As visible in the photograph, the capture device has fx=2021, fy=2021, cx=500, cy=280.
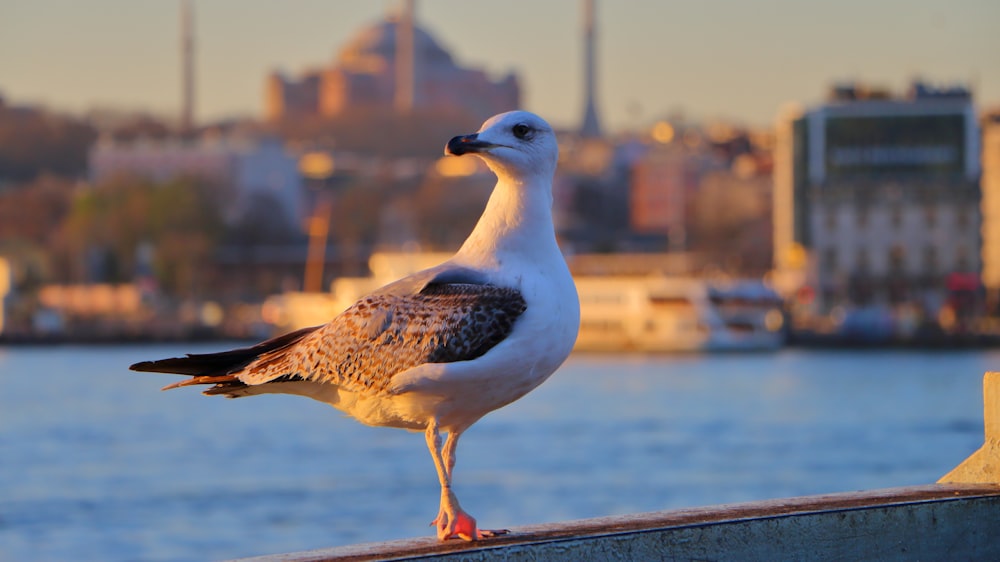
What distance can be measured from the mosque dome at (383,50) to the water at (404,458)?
89112 mm

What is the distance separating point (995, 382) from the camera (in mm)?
5227

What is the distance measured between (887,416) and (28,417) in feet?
41.6

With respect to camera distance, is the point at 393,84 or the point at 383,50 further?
the point at 383,50

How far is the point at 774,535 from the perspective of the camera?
4.74 m

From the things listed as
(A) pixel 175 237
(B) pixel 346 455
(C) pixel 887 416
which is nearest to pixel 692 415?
(C) pixel 887 416

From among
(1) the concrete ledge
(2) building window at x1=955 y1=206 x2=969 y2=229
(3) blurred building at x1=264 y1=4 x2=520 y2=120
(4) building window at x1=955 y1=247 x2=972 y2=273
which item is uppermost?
(3) blurred building at x1=264 y1=4 x2=520 y2=120

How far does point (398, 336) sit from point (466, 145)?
1.44 feet

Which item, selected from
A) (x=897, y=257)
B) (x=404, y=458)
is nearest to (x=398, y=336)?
(x=404, y=458)

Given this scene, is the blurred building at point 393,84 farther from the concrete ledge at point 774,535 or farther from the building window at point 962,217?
the concrete ledge at point 774,535

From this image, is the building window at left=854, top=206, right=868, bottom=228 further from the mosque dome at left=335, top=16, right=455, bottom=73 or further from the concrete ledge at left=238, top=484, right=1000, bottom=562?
the concrete ledge at left=238, top=484, right=1000, bottom=562

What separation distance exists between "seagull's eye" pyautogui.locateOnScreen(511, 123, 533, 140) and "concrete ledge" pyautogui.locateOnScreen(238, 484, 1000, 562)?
0.89m

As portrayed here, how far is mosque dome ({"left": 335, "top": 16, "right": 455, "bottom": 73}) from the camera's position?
128 metres

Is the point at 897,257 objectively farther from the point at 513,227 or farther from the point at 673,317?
the point at 513,227

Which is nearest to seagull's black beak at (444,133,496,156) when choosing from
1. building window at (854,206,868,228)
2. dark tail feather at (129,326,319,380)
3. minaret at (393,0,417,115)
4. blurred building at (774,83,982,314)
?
dark tail feather at (129,326,319,380)
